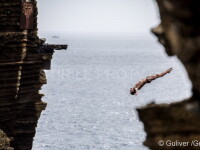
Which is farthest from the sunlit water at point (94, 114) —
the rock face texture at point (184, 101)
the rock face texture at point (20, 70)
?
the rock face texture at point (184, 101)

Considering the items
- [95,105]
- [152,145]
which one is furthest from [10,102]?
[95,105]

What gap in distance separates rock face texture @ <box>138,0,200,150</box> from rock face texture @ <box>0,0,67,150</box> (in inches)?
674

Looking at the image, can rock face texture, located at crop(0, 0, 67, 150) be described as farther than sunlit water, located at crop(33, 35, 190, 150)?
No

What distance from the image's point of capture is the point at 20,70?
79.5ft

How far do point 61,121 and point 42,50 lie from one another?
54.7 m

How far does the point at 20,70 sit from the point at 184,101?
61.4 ft

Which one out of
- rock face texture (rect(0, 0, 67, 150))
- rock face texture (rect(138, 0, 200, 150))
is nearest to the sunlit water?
rock face texture (rect(0, 0, 67, 150))

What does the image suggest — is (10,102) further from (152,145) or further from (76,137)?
(76,137)

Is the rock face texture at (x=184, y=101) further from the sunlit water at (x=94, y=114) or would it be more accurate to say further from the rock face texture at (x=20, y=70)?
the sunlit water at (x=94, y=114)

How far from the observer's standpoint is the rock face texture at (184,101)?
18.6ft

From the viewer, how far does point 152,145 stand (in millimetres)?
7391

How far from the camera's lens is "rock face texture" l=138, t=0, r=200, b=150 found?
566 centimetres

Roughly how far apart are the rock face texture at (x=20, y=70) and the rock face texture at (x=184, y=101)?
56.2ft

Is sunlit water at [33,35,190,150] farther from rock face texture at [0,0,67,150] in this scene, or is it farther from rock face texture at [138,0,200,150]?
rock face texture at [138,0,200,150]
